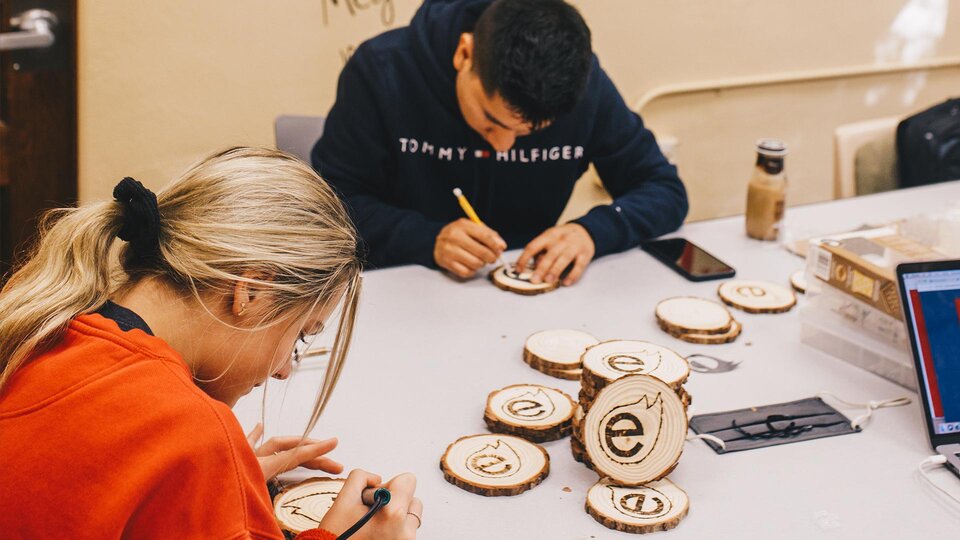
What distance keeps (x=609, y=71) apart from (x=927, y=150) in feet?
3.33

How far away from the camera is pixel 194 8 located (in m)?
2.39

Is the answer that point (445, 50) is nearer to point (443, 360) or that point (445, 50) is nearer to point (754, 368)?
point (443, 360)

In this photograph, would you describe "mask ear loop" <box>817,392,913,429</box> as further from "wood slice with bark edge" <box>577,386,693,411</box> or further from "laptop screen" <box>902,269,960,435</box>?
"wood slice with bark edge" <box>577,386,693,411</box>

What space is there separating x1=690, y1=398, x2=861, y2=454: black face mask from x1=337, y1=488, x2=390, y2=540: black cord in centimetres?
48

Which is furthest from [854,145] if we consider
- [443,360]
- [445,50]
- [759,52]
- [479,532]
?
[479,532]

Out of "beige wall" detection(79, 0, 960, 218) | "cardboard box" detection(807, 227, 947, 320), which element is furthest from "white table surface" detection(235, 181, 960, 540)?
"beige wall" detection(79, 0, 960, 218)

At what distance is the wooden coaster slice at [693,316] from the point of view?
151 centimetres

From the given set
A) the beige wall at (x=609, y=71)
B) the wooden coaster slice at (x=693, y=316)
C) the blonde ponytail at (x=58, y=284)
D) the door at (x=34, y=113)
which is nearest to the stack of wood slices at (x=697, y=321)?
the wooden coaster slice at (x=693, y=316)

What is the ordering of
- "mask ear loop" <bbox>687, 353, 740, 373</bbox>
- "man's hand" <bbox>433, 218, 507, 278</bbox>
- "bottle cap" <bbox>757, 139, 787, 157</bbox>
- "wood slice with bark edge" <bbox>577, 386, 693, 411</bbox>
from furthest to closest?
"bottle cap" <bbox>757, 139, 787, 157</bbox> → "man's hand" <bbox>433, 218, 507, 278</bbox> → "mask ear loop" <bbox>687, 353, 740, 373</bbox> → "wood slice with bark edge" <bbox>577, 386, 693, 411</bbox>

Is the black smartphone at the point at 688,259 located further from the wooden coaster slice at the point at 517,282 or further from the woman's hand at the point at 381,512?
the woman's hand at the point at 381,512

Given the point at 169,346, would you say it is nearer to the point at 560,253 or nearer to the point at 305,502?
the point at 305,502

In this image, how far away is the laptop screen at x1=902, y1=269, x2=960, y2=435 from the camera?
1.21 meters

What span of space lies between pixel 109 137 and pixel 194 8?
1.37 feet

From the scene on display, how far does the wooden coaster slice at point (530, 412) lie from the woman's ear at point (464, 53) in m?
0.72
